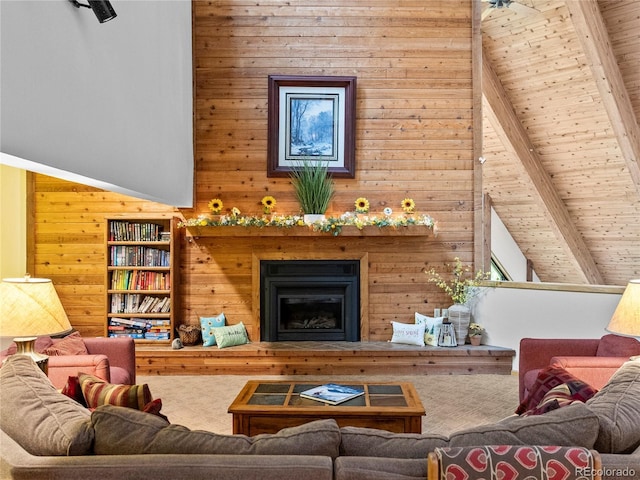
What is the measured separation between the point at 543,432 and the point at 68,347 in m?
3.30

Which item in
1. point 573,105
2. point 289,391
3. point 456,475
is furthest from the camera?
point 573,105

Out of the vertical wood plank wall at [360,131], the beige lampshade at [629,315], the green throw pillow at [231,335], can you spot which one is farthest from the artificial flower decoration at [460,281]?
the beige lampshade at [629,315]

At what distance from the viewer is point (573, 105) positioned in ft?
21.2

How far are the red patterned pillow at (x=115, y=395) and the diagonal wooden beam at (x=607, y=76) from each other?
19.0ft

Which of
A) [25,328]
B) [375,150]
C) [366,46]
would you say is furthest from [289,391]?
[366,46]

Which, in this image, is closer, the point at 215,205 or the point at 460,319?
the point at 460,319

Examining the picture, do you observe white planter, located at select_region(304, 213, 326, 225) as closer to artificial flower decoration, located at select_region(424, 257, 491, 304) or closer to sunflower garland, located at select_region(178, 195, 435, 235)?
sunflower garland, located at select_region(178, 195, 435, 235)

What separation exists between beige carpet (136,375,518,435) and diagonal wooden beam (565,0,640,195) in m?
3.34

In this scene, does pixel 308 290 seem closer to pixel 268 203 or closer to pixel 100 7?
pixel 268 203

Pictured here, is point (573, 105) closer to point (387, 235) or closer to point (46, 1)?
point (387, 235)

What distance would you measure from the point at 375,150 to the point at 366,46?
3.83ft

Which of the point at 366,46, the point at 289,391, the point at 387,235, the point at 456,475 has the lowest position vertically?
the point at 289,391

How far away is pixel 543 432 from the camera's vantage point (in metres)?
1.68

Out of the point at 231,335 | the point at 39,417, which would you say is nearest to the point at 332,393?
the point at 39,417
